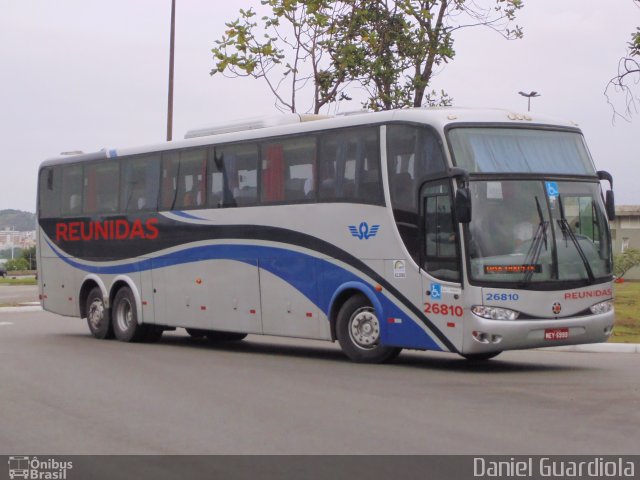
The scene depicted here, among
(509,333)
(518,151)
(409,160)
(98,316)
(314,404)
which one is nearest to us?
(314,404)

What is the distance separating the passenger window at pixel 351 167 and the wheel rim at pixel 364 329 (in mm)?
1609

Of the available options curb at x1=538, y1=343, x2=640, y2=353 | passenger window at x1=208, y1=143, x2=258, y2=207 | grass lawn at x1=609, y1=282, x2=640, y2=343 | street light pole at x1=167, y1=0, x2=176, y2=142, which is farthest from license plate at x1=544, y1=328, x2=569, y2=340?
street light pole at x1=167, y1=0, x2=176, y2=142

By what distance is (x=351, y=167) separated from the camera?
55.3ft

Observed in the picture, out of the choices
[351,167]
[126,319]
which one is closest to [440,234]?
[351,167]

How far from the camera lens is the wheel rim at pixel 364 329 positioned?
1659 cm

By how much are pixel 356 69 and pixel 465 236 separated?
10844mm

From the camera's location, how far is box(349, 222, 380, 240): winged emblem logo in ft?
54.1

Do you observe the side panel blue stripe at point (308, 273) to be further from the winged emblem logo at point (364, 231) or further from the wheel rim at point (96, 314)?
the wheel rim at point (96, 314)

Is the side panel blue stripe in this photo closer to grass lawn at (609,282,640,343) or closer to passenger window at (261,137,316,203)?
passenger window at (261,137,316,203)

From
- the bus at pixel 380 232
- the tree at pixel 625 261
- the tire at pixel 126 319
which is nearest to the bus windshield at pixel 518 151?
the bus at pixel 380 232

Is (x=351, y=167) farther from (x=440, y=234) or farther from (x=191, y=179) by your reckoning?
(x=191, y=179)
